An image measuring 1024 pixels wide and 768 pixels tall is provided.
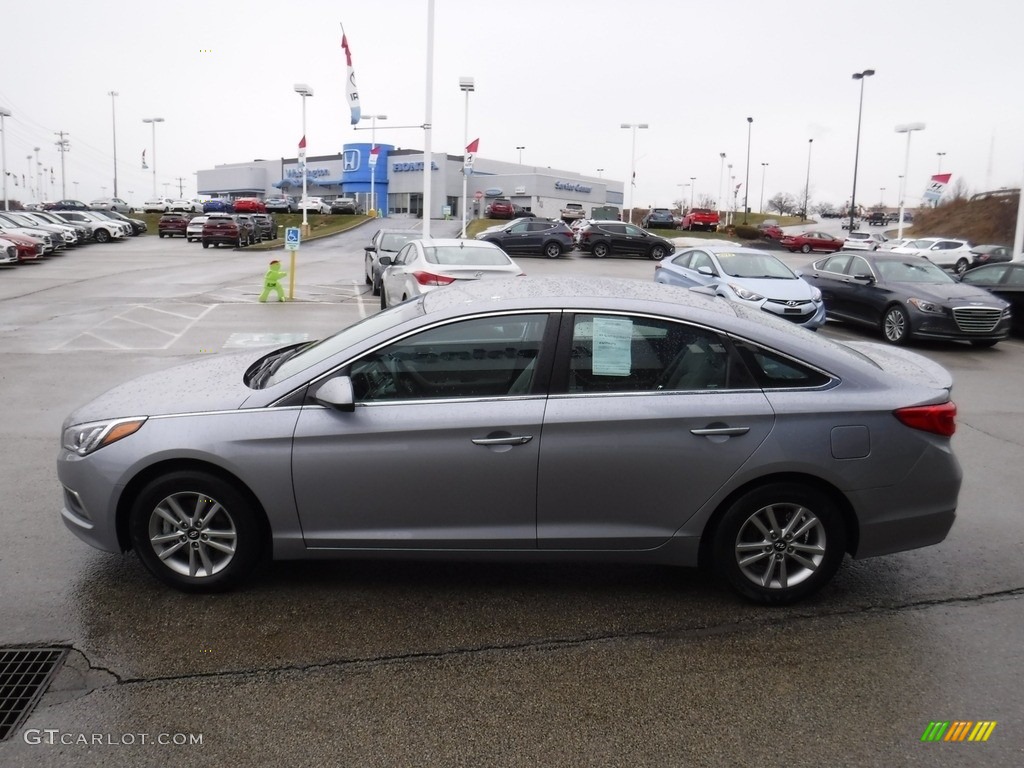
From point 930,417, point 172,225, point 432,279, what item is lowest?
point 930,417

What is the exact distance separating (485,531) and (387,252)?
17625 millimetres

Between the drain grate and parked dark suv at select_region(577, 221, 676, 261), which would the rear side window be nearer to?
the drain grate

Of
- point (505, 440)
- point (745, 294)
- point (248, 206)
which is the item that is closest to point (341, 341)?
point (505, 440)

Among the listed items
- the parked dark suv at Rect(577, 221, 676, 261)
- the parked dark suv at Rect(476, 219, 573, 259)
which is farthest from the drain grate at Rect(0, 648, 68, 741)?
the parked dark suv at Rect(577, 221, 676, 261)

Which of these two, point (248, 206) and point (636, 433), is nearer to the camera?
point (636, 433)

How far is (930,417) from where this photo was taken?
4.41 metres

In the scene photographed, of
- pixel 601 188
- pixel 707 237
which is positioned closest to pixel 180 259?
pixel 707 237

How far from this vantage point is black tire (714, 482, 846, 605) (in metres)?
4.35

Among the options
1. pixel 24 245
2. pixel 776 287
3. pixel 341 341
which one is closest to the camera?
pixel 341 341

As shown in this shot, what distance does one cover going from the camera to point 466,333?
444 centimetres

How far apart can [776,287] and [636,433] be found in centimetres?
1149

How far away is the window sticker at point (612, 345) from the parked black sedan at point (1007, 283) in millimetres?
14397

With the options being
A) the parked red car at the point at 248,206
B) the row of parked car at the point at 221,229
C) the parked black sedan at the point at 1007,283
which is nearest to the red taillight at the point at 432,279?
the parked black sedan at the point at 1007,283

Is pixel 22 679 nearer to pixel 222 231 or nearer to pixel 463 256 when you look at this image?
pixel 463 256
